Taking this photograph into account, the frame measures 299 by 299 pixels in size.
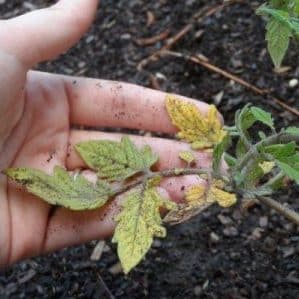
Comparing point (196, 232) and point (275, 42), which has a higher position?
point (275, 42)

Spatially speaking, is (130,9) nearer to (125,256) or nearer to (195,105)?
(195,105)

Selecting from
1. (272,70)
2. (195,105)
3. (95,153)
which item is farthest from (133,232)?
(272,70)

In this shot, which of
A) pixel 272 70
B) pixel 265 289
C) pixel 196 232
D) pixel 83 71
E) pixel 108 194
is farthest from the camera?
pixel 83 71

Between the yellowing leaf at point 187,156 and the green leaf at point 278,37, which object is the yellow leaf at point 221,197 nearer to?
the yellowing leaf at point 187,156

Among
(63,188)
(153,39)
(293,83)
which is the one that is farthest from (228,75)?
(63,188)

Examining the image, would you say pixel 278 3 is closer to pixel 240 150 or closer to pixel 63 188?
pixel 240 150

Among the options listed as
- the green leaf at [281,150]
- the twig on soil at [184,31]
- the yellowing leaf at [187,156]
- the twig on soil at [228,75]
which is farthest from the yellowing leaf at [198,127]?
the twig on soil at [184,31]
